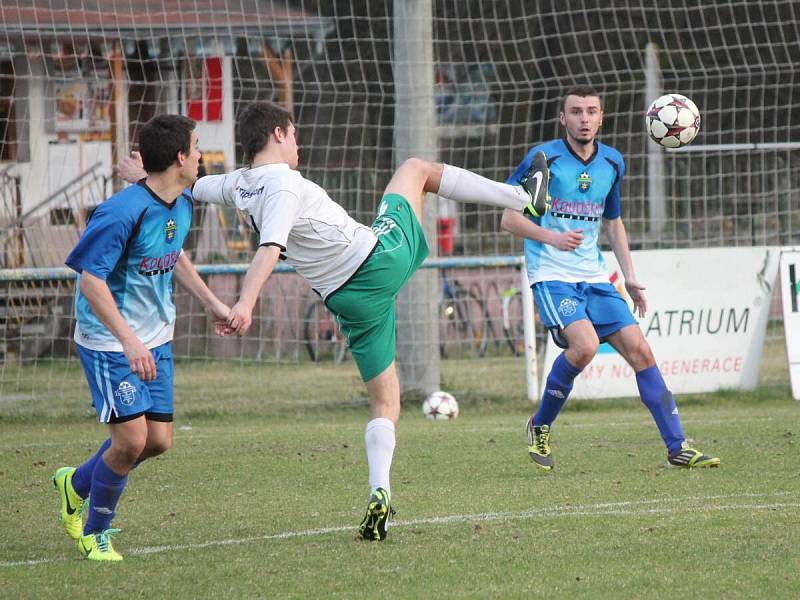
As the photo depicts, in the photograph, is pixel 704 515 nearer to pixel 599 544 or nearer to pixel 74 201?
pixel 599 544

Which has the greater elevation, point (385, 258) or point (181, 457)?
point (385, 258)

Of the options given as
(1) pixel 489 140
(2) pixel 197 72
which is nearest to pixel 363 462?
(2) pixel 197 72

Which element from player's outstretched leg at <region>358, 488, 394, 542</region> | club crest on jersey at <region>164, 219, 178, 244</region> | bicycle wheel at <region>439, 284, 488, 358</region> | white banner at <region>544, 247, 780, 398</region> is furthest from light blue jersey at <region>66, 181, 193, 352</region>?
bicycle wheel at <region>439, 284, 488, 358</region>

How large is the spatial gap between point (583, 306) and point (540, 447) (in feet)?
2.82

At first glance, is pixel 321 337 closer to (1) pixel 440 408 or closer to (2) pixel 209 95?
(2) pixel 209 95

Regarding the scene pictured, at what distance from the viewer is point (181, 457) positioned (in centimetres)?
864

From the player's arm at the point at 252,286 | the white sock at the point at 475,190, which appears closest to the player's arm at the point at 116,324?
the player's arm at the point at 252,286

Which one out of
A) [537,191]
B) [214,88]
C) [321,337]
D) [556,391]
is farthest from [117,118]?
[537,191]

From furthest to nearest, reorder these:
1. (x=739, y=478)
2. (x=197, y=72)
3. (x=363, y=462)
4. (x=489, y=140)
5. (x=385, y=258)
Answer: (x=489, y=140) → (x=197, y=72) → (x=363, y=462) → (x=739, y=478) → (x=385, y=258)

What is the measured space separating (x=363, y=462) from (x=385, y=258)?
271 centimetres

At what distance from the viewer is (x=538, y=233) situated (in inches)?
276

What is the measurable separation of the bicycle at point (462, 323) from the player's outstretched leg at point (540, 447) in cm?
757

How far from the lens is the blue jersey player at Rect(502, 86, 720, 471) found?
7.60m

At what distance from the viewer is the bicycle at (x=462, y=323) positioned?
53.3 feet
